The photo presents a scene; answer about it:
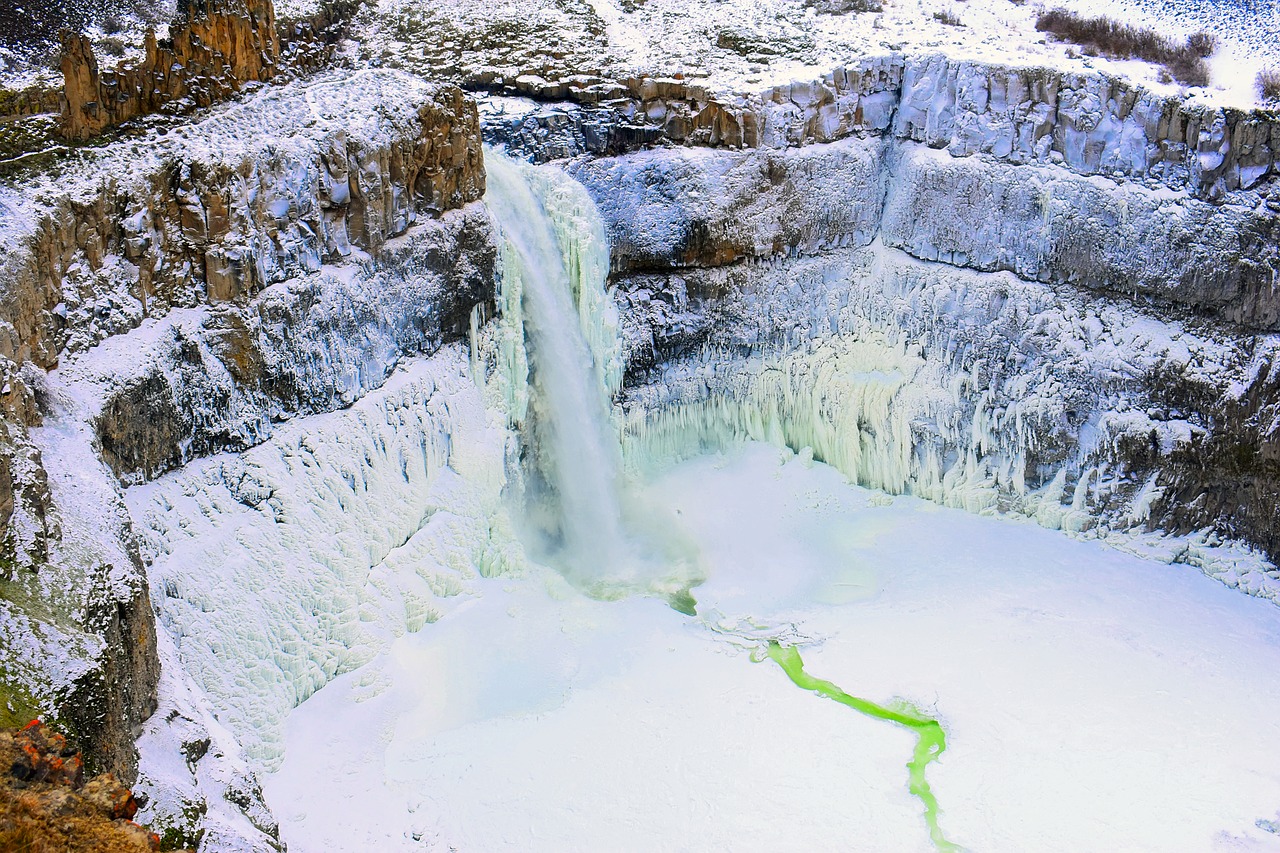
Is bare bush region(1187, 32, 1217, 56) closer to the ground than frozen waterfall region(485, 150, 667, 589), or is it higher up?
higher up

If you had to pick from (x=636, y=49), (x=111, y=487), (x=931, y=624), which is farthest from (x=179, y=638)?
(x=636, y=49)

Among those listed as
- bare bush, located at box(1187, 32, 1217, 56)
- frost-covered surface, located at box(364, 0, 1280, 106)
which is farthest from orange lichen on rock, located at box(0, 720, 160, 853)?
bare bush, located at box(1187, 32, 1217, 56)

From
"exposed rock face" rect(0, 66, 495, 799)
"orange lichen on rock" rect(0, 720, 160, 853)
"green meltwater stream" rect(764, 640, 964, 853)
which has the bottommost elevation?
"green meltwater stream" rect(764, 640, 964, 853)

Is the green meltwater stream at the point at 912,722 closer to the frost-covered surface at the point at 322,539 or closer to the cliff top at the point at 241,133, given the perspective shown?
the frost-covered surface at the point at 322,539

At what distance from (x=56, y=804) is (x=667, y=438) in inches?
569

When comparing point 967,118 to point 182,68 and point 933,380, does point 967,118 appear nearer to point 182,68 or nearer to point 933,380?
point 933,380

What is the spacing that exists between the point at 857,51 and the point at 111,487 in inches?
596

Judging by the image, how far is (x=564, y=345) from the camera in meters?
19.1

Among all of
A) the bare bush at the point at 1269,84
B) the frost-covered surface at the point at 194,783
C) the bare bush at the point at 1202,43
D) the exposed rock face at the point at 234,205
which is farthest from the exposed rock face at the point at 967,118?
the frost-covered surface at the point at 194,783

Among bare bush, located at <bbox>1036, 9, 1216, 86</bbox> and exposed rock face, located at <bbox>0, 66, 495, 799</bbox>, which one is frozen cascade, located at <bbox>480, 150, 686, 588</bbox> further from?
bare bush, located at <bbox>1036, 9, 1216, 86</bbox>

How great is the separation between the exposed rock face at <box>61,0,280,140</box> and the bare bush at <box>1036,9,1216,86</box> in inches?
541

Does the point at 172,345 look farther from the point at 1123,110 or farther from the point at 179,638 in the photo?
the point at 1123,110

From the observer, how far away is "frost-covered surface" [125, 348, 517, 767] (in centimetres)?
1386

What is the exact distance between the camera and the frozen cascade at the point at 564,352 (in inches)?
732
